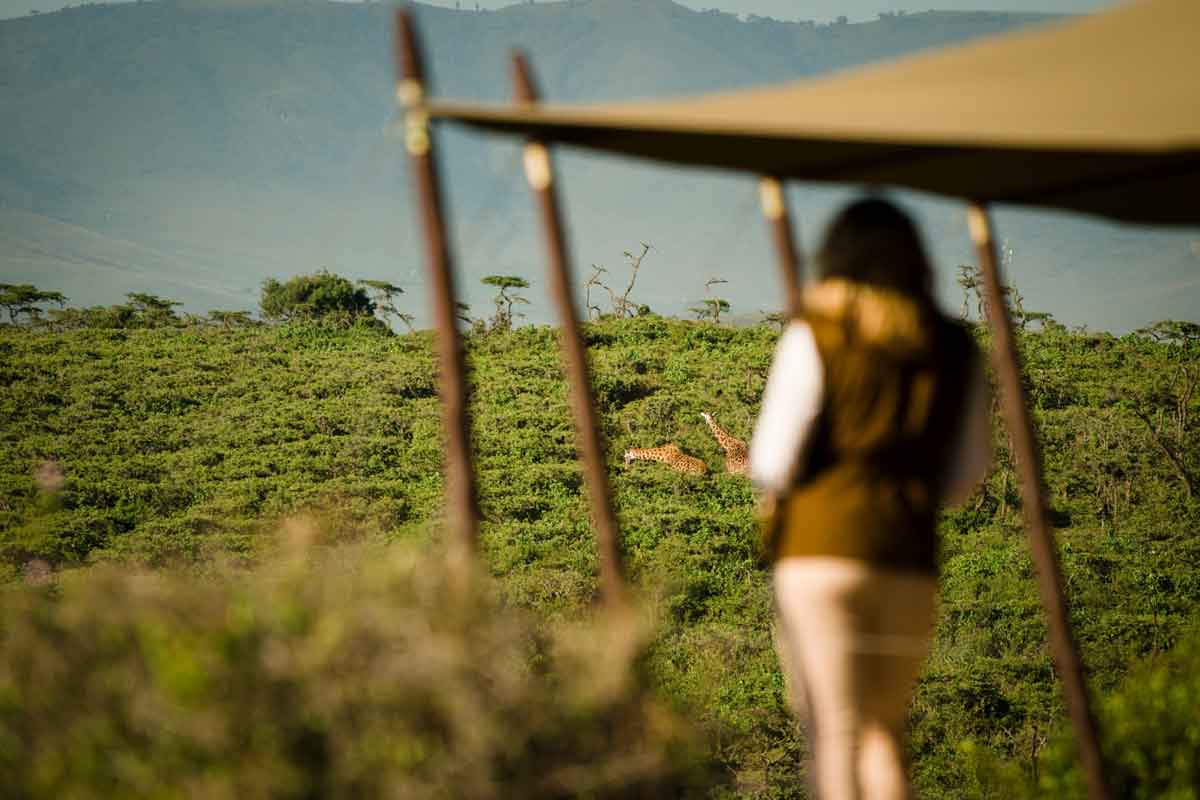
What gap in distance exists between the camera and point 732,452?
19.6 meters

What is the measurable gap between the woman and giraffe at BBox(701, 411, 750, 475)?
1679 centimetres

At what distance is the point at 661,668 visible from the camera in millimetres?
11859

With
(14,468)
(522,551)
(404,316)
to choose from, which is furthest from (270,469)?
(404,316)

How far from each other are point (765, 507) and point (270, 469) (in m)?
18.1

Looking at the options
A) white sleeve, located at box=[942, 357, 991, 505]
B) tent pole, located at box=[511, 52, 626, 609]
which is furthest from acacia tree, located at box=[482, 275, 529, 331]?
white sleeve, located at box=[942, 357, 991, 505]

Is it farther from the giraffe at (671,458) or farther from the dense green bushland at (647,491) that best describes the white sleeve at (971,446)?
the giraffe at (671,458)

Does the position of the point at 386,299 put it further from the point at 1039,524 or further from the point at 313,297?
the point at 1039,524

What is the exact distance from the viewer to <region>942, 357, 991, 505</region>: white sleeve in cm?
261

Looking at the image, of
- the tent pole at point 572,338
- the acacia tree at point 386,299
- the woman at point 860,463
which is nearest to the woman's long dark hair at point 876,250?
the woman at point 860,463

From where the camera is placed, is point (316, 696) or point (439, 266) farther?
point (439, 266)

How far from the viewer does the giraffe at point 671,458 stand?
19250 mm

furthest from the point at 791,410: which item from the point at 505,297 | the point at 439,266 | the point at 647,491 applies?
the point at 505,297

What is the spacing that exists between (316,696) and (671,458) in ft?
57.2

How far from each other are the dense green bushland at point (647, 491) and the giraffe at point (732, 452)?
393mm
